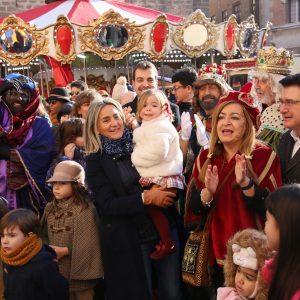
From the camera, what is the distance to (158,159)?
3645 millimetres

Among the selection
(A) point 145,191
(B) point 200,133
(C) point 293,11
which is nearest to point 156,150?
(A) point 145,191

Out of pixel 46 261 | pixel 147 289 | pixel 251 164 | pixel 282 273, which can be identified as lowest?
pixel 147 289

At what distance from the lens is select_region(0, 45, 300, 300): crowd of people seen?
10.7 feet

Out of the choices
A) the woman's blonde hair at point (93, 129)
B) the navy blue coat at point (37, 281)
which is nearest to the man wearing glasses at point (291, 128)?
the woman's blonde hair at point (93, 129)

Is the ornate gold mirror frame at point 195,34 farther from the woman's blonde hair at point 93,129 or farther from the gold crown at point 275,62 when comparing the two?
the woman's blonde hair at point 93,129

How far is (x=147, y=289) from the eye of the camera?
374 cm

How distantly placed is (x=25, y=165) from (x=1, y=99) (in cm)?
57

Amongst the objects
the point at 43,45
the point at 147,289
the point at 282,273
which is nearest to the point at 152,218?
the point at 147,289

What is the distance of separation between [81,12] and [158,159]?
1059 centimetres

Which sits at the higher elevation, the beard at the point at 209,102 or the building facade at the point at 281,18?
the building facade at the point at 281,18

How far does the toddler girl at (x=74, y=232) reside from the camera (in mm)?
4039

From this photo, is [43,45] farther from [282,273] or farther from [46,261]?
[282,273]

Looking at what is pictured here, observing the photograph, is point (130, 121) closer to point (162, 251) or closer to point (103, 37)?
point (162, 251)

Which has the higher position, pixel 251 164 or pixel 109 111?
pixel 109 111
